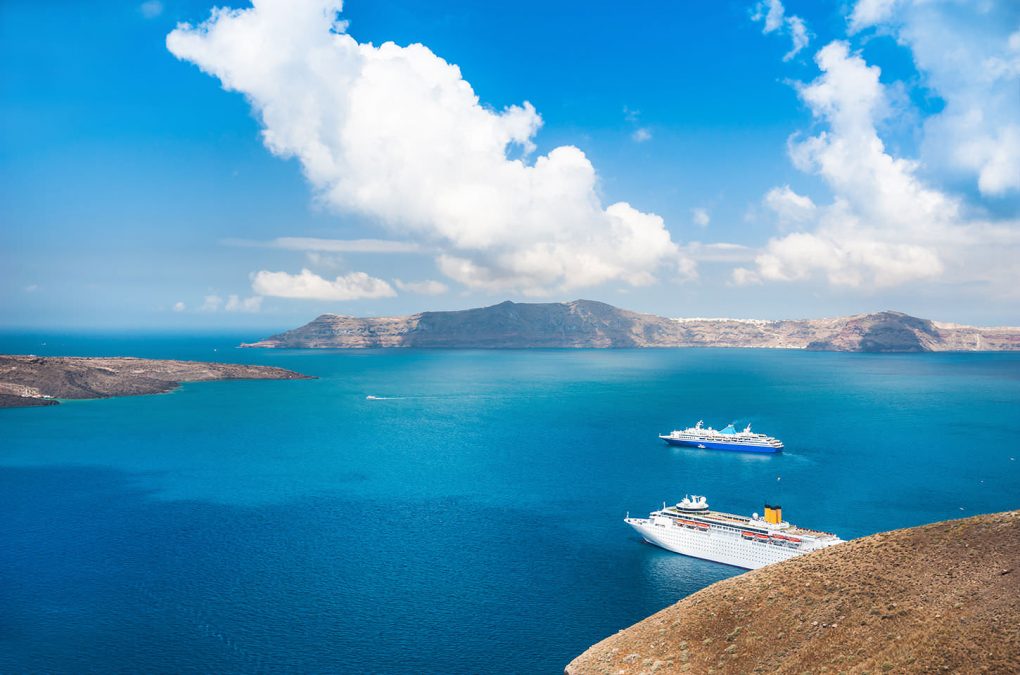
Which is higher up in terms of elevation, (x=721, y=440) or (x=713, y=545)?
(x=721, y=440)

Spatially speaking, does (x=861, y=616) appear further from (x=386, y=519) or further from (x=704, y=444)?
(x=704, y=444)

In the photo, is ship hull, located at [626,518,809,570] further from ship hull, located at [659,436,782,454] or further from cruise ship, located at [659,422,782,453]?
ship hull, located at [659,436,782,454]

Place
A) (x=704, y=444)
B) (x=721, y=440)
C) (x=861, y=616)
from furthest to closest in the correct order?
(x=721, y=440)
(x=704, y=444)
(x=861, y=616)

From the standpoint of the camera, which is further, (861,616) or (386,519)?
(386,519)

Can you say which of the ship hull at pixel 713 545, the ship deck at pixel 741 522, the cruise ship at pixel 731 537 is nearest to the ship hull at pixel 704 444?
the ship deck at pixel 741 522

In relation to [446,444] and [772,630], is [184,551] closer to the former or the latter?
[772,630]

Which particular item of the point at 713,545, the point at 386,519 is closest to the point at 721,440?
the point at 713,545

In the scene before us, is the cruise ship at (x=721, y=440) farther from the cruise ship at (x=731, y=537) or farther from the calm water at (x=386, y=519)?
the cruise ship at (x=731, y=537)
